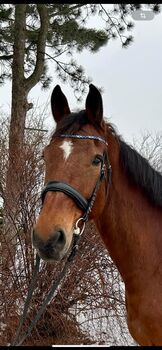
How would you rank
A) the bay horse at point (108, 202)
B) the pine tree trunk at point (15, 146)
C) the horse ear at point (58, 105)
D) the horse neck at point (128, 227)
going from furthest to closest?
Result: the pine tree trunk at point (15, 146), the horse ear at point (58, 105), the horse neck at point (128, 227), the bay horse at point (108, 202)

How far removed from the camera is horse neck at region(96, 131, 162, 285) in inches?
98.4

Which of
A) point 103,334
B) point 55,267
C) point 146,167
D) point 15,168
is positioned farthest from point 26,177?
point 146,167

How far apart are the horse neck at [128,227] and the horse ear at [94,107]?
0.54ft

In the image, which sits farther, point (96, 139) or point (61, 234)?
point (96, 139)

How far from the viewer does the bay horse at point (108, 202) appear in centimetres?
218

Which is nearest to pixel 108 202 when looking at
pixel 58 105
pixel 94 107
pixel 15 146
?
pixel 94 107

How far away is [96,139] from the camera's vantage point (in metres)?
2.41

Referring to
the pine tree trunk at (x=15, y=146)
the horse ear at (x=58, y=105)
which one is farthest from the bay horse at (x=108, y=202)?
the pine tree trunk at (x=15, y=146)

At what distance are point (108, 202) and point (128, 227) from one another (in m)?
0.18

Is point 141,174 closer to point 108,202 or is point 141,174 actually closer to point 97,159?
point 108,202

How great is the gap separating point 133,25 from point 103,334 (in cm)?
473

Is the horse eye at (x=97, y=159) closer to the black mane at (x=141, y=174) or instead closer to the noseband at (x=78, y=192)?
the noseband at (x=78, y=192)

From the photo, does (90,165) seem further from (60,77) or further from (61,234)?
(60,77)

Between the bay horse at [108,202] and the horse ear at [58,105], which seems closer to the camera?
the bay horse at [108,202]
